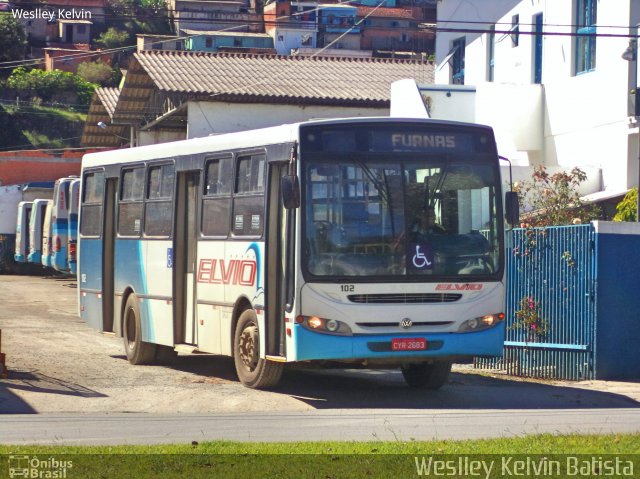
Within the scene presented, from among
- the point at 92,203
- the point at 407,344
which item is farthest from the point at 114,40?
the point at 407,344

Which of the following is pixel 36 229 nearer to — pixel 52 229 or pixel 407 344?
pixel 52 229

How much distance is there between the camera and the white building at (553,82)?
24891 mm

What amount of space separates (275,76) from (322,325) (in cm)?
2652

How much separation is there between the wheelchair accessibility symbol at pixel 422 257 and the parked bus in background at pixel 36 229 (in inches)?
1220

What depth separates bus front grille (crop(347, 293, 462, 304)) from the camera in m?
13.5

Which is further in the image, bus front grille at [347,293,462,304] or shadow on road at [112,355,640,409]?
shadow on road at [112,355,640,409]

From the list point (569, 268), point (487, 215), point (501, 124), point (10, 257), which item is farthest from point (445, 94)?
point (10, 257)

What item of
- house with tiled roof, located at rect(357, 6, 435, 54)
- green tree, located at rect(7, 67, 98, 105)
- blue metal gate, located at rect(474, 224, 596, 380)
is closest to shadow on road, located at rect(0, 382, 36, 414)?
blue metal gate, located at rect(474, 224, 596, 380)

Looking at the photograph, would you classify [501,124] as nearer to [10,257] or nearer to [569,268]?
[569,268]

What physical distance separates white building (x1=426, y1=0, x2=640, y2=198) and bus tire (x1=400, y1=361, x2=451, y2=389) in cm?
970

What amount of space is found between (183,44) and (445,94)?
77.3 m

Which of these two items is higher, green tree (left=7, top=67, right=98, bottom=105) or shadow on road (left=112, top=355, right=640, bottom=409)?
green tree (left=7, top=67, right=98, bottom=105)

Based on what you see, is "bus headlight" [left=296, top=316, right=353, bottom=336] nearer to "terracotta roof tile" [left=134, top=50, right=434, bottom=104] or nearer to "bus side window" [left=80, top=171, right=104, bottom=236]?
"bus side window" [left=80, top=171, right=104, bottom=236]

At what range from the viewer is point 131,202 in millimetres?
18453
